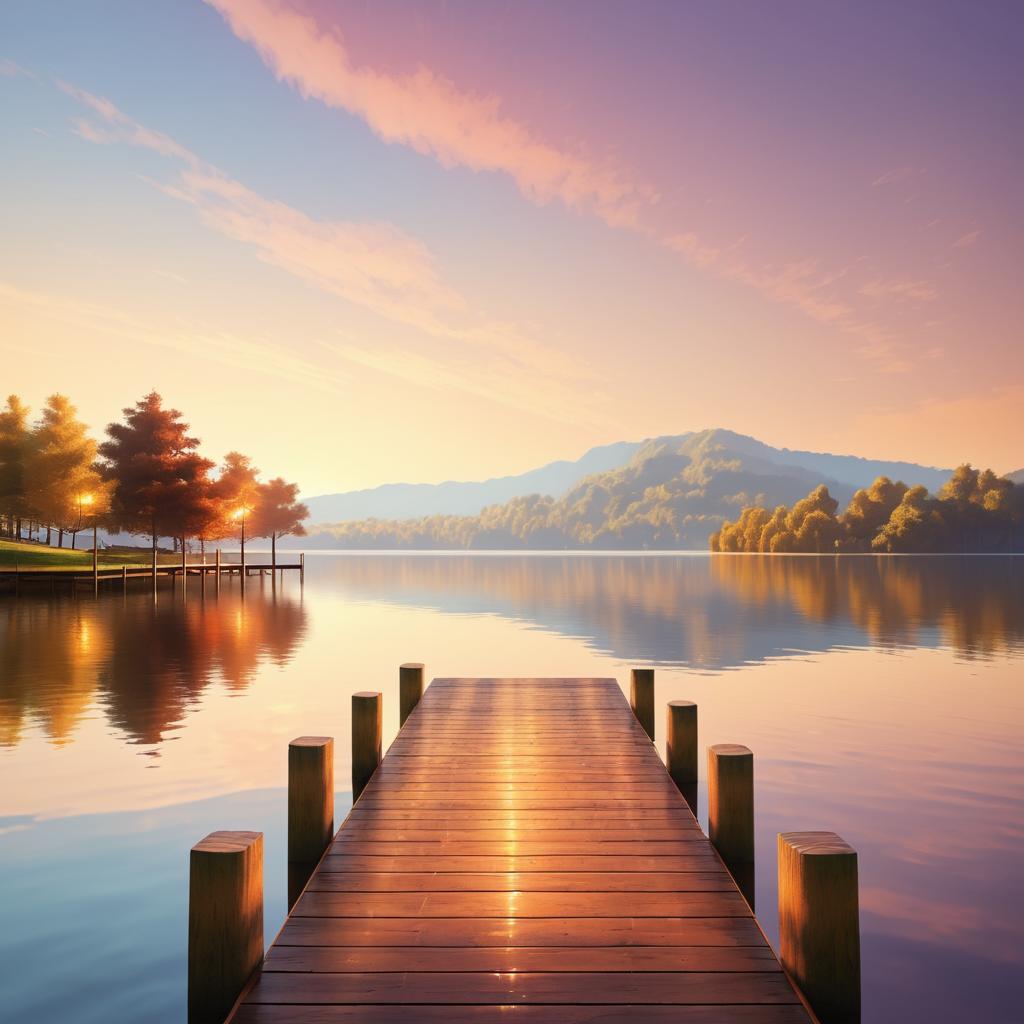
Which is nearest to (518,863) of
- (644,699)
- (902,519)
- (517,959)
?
(517,959)

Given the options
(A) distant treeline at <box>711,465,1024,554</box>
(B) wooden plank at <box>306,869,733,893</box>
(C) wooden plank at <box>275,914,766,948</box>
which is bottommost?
(B) wooden plank at <box>306,869,733,893</box>

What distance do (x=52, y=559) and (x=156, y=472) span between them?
37.6ft

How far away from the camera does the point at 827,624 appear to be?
3603cm

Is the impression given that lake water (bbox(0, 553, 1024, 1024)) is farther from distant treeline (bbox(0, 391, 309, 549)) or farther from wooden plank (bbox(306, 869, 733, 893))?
distant treeline (bbox(0, 391, 309, 549))

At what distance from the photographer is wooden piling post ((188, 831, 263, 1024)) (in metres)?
4.23

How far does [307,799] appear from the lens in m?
6.74

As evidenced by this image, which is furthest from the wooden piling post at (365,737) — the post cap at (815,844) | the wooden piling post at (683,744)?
the post cap at (815,844)

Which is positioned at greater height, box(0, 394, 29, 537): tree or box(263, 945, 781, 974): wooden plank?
box(0, 394, 29, 537): tree

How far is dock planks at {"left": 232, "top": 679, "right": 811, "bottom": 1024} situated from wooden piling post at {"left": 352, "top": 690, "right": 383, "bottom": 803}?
0.68 ft

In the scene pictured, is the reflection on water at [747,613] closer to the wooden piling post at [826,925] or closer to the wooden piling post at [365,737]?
the wooden piling post at [365,737]

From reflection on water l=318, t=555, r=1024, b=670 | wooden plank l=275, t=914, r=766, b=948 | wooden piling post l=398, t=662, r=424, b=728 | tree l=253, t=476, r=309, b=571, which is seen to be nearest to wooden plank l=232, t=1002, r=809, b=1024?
wooden plank l=275, t=914, r=766, b=948

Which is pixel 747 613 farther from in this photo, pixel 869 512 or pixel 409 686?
pixel 869 512

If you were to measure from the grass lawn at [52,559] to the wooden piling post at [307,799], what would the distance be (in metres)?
56.9

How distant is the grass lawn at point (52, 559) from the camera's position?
60.1 meters
